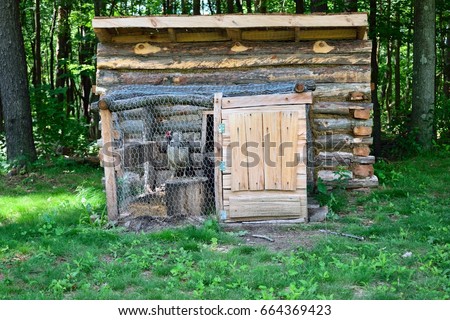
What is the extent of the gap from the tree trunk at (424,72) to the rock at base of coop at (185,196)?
5.95 metres

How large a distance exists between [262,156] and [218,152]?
58 centimetres

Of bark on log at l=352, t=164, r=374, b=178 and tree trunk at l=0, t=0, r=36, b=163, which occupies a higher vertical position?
tree trunk at l=0, t=0, r=36, b=163

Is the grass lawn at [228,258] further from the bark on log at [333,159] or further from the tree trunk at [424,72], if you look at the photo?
the tree trunk at [424,72]

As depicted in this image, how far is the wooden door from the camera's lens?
7.62m

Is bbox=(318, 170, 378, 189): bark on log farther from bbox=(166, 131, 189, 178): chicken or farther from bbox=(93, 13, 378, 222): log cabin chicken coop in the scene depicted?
bbox=(166, 131, 189, 178): chicken

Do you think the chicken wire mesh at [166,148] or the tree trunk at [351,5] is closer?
the chicken wire mesh at [166,148]

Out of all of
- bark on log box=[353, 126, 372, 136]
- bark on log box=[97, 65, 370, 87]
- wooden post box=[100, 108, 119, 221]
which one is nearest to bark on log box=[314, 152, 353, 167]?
bark on log box=[353, 126, 372, 136]

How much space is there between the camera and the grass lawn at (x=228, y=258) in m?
5.19

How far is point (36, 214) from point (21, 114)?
4369mm

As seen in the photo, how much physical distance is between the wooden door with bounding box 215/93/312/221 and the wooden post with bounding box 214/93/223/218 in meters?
0.01

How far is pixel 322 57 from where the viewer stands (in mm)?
9539

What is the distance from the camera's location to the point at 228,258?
20.2 feet

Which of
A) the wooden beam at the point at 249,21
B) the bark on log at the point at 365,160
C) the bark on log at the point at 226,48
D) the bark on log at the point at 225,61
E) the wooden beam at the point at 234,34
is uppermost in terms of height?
the wooden beam at the point at 249,21

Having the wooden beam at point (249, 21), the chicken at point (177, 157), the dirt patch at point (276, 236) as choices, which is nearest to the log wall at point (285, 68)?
the wooden beam at point (249, 21)
